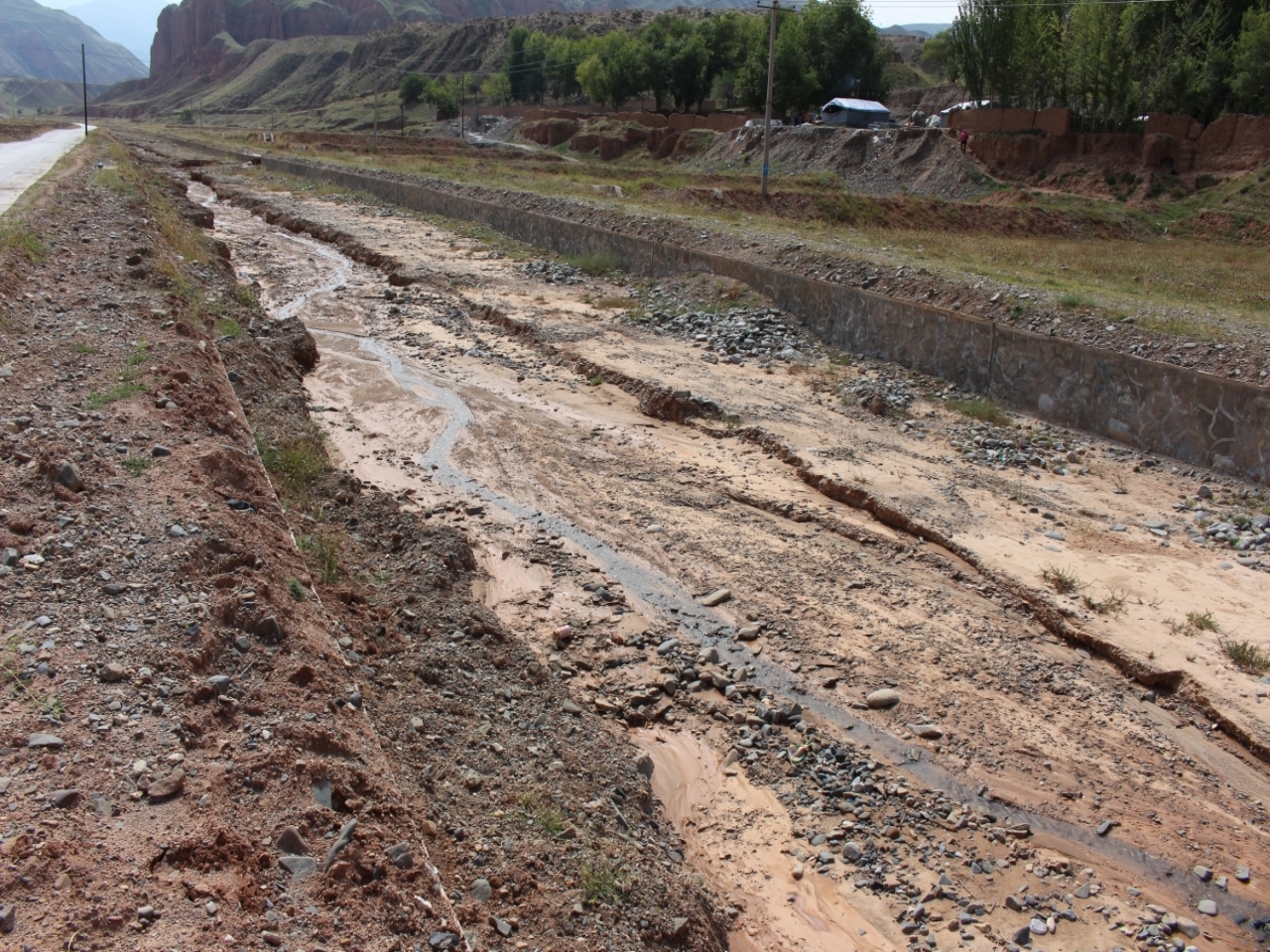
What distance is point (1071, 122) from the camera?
41.0 metres

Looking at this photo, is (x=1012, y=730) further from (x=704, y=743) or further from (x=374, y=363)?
(x=374, y=363)

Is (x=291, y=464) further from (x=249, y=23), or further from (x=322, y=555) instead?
(x=249, y=23)

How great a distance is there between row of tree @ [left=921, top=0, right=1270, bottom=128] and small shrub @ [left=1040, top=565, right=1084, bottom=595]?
35.9 meters

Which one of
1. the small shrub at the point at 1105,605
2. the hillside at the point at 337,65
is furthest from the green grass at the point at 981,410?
the hillside at the point at 337,65

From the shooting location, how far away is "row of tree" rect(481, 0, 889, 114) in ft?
185

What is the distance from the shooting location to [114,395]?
7.94 meters

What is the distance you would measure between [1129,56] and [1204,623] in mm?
39388

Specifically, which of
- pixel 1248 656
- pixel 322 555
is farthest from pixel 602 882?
pixel 1248 656

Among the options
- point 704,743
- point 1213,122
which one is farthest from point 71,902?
point 1213,122

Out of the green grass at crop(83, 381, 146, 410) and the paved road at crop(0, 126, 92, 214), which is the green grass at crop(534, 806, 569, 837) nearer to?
the green grass at crop(83, 381, 146, 410)

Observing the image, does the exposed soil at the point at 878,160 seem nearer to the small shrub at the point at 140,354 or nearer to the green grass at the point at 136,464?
→ the small shrub at the point at 140,354

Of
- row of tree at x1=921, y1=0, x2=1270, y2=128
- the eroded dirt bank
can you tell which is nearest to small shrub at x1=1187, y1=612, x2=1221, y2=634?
the eroded dirt bank

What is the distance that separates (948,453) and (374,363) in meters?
9.03

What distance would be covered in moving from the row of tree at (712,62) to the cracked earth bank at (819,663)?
47926 mm
